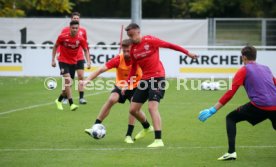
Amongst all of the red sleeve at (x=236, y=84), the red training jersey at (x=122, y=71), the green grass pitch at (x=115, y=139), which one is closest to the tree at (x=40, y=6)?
the green grass pitch at (x=115, y=139)

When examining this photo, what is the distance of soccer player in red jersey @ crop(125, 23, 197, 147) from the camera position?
11188 mm

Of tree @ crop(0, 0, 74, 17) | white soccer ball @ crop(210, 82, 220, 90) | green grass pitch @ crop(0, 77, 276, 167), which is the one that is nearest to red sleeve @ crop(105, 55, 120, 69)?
green grass pitch @ crop(0, 77, 276, 167)

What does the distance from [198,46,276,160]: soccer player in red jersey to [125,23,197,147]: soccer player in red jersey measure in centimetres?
159

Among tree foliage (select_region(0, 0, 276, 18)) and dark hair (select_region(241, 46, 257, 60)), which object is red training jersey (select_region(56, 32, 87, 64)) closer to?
dark hair (select_region(241, 46, 257, 60))

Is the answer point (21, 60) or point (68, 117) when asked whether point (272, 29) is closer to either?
point (21, 60)

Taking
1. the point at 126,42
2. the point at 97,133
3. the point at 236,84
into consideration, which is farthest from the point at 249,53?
the point at 97,133

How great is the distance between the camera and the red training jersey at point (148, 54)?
11.3 metres

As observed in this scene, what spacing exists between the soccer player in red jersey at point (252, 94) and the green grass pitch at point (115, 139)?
63cm

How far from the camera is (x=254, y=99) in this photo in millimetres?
9688

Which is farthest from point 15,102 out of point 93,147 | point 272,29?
point 272,29

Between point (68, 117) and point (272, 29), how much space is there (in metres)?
18.4

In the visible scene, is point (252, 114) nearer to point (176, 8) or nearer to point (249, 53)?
point (249, 53)

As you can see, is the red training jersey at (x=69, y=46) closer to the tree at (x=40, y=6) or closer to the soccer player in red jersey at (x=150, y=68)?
the soccer player in red jersey at (x=150, y=68)

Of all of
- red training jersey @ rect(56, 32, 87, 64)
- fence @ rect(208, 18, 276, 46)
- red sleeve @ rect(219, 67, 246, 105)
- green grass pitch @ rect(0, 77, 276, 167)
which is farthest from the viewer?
fence @ rect(208, 18, 276, 46)
